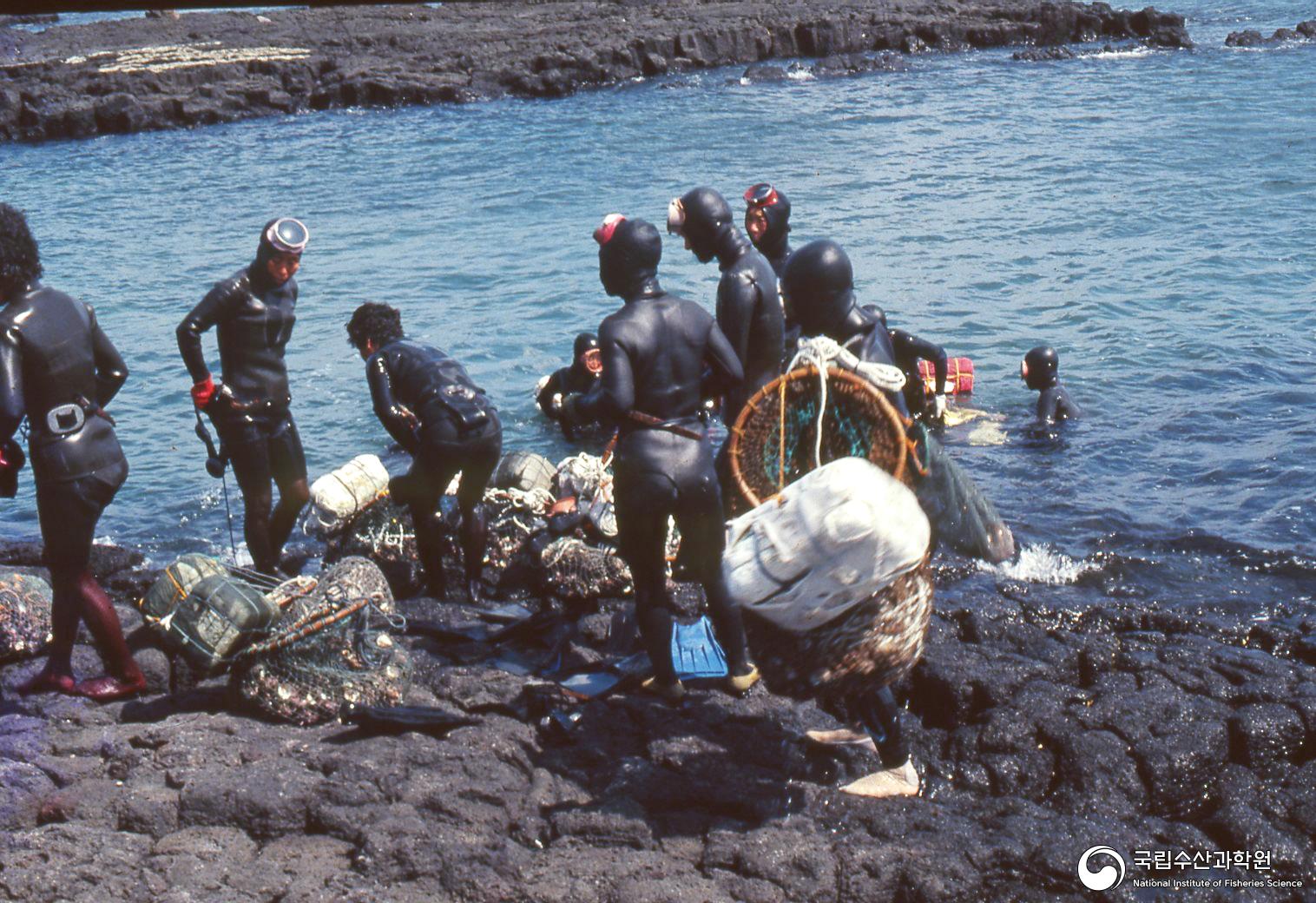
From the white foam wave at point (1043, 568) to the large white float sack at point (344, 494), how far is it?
3.81 metres

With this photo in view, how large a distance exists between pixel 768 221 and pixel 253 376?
2.94 m

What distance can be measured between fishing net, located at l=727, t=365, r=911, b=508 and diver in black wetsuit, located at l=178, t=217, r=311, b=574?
2.54 meters

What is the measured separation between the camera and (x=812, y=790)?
191 inches

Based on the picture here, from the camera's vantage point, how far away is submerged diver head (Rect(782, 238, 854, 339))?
18.7 feet

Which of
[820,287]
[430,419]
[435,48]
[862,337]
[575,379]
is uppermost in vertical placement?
[435,48]

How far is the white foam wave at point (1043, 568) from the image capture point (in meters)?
7.94

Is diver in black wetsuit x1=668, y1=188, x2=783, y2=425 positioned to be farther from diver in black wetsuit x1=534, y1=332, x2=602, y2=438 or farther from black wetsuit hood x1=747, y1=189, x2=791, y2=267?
diver in black wetsuit x1=534, y1=332, x2=602, y2=438

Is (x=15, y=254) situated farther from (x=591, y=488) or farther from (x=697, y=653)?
(x=591, y=488)

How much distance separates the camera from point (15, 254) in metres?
5.20

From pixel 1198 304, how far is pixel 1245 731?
34.6ft

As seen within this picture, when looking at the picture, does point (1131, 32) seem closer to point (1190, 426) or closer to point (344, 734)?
point (1190, 426)

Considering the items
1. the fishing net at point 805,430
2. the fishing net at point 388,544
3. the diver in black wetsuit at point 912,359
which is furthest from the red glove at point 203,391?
the diver in black wetsuit at point 912,359

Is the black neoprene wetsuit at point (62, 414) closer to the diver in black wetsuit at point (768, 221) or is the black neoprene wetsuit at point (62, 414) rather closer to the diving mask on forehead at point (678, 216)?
the diving mask on forehead at point (678, 216)

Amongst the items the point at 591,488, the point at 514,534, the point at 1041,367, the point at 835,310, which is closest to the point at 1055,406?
the point at 1041,367
